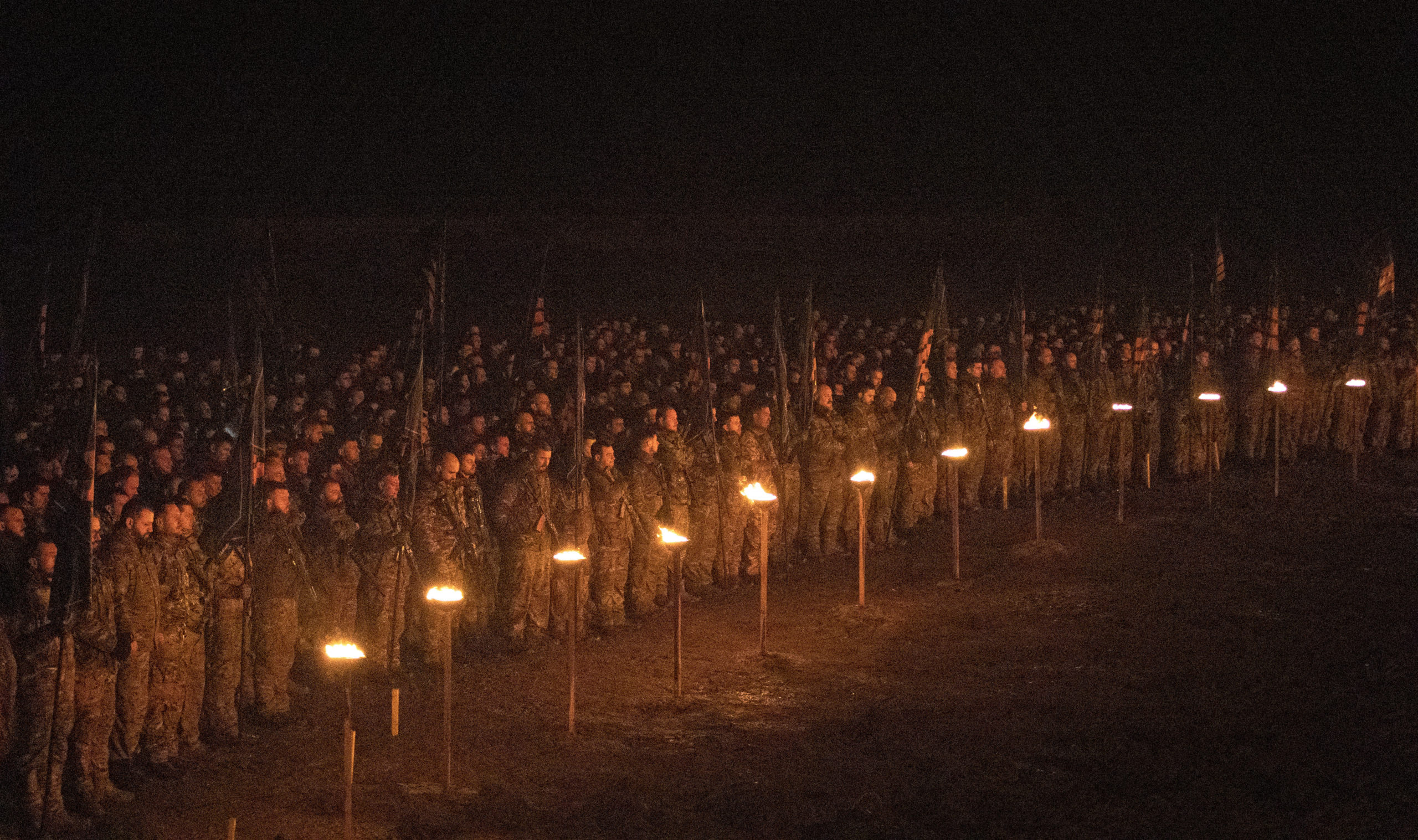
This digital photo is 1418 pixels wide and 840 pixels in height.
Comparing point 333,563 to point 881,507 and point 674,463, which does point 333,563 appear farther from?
point 881,507

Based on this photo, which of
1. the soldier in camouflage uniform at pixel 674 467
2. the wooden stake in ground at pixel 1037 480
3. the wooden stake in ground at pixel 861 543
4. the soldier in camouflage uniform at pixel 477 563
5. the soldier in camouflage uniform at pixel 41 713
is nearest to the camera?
the soldier in camouflage uniform at pixel 41 713

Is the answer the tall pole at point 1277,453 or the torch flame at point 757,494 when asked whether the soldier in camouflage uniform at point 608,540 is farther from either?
the tall pole at point 1277,453

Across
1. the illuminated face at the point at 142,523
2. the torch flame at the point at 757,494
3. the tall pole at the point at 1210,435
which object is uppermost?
the tall pole at the point at 1210,435

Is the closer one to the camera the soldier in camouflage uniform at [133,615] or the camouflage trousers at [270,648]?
the soldier in camouflage uniform at [133,615]

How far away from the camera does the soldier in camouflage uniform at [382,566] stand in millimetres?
A: 13227

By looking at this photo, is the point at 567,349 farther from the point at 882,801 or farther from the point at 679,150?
the point at 679,150

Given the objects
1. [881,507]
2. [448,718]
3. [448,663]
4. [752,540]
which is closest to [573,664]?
[448,718]

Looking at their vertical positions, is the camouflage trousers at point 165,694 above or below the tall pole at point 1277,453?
below

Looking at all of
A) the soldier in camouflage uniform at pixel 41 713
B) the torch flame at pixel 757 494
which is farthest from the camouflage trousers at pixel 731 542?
the soldier in camouflage uniform at pixel 41 713

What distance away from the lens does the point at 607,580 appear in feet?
49.6

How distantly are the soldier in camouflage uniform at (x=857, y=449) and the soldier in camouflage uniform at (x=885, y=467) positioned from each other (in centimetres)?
11

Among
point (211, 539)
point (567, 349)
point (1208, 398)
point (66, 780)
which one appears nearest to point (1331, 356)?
point (1208, 398)

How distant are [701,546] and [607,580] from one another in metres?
1.74

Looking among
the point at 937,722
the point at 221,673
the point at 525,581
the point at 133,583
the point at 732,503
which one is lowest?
the point at 937,722
